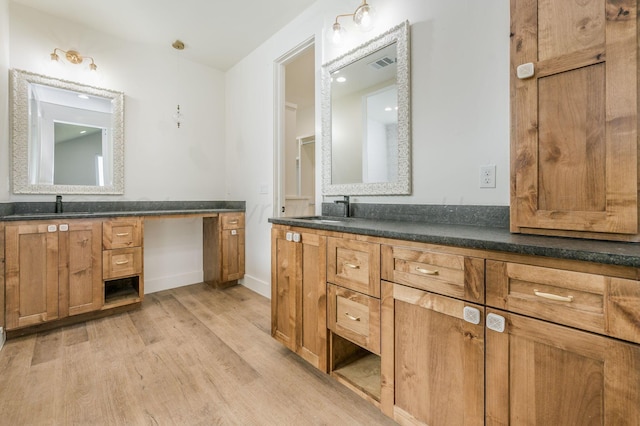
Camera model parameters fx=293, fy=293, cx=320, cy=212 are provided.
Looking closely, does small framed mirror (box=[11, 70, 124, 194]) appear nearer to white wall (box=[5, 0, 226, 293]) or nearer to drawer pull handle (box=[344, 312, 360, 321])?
white wall (box=[5, 0, 226, 293])

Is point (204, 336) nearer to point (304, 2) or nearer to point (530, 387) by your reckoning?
point (530, 387)

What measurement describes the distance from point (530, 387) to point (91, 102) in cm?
381

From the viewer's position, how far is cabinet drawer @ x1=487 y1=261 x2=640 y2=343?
741mm

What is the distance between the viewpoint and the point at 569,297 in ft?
2.69

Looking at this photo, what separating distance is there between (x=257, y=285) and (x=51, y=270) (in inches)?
67.8

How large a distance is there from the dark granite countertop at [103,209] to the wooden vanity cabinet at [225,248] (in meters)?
0.16

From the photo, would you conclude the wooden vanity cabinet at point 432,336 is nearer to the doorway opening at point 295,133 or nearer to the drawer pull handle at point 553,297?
the drawer pull handle at point 553,297

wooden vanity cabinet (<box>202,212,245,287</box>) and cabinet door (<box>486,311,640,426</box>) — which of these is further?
wooden vanity cabinet (<box>202,212,245,287</box>)

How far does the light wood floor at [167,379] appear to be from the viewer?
141cm

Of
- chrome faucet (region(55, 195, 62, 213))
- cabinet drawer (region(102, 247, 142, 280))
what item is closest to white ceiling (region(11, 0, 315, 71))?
chrome faucet (region(55, 195, 62, 213))

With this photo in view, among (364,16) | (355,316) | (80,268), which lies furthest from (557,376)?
(80,268)

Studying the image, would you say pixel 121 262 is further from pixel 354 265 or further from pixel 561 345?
pixel 561 345

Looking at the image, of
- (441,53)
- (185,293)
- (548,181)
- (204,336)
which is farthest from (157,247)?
(548,181)

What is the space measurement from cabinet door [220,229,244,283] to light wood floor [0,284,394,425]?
2.51 ft
